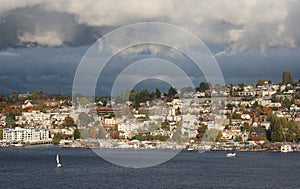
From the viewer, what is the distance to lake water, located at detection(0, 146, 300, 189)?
1939 cm

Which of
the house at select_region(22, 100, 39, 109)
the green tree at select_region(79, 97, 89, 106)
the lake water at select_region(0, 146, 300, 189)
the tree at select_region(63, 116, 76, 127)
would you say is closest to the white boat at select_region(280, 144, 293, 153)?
the lake water at select_region(0, 146, 300, 189)

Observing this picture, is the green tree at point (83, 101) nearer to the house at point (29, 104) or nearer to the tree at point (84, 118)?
the tree at point (84, 118)

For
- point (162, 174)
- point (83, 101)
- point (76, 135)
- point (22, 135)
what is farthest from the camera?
point (83, 101)

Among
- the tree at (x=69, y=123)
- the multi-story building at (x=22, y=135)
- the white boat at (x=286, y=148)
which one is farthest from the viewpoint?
the tree at (x=69, y=123)

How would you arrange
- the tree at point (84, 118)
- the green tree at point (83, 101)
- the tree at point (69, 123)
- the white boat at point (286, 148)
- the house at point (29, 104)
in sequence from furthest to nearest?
the house at point (29, 104) < the green tree at point (83, 101) < the tree at point (69, 123) < the tree at point (84, 118) < the white boat at point (286, 148)

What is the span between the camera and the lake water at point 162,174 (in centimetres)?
1939

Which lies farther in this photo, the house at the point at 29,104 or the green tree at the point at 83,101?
the house at the point at 29,104

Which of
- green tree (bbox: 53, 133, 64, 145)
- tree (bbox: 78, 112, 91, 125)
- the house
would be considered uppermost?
the house

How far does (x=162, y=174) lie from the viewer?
21984 millimetres

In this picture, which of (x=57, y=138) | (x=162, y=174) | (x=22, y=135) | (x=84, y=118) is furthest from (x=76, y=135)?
(x=162, y=174)

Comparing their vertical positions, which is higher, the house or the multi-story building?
the house

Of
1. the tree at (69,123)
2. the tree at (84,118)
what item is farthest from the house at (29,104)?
the tree at (84,118)

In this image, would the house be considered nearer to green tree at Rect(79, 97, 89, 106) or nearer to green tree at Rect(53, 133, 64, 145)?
green tree at Rect(79, 97, 89, 106)

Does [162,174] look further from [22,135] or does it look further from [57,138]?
[22,135]
